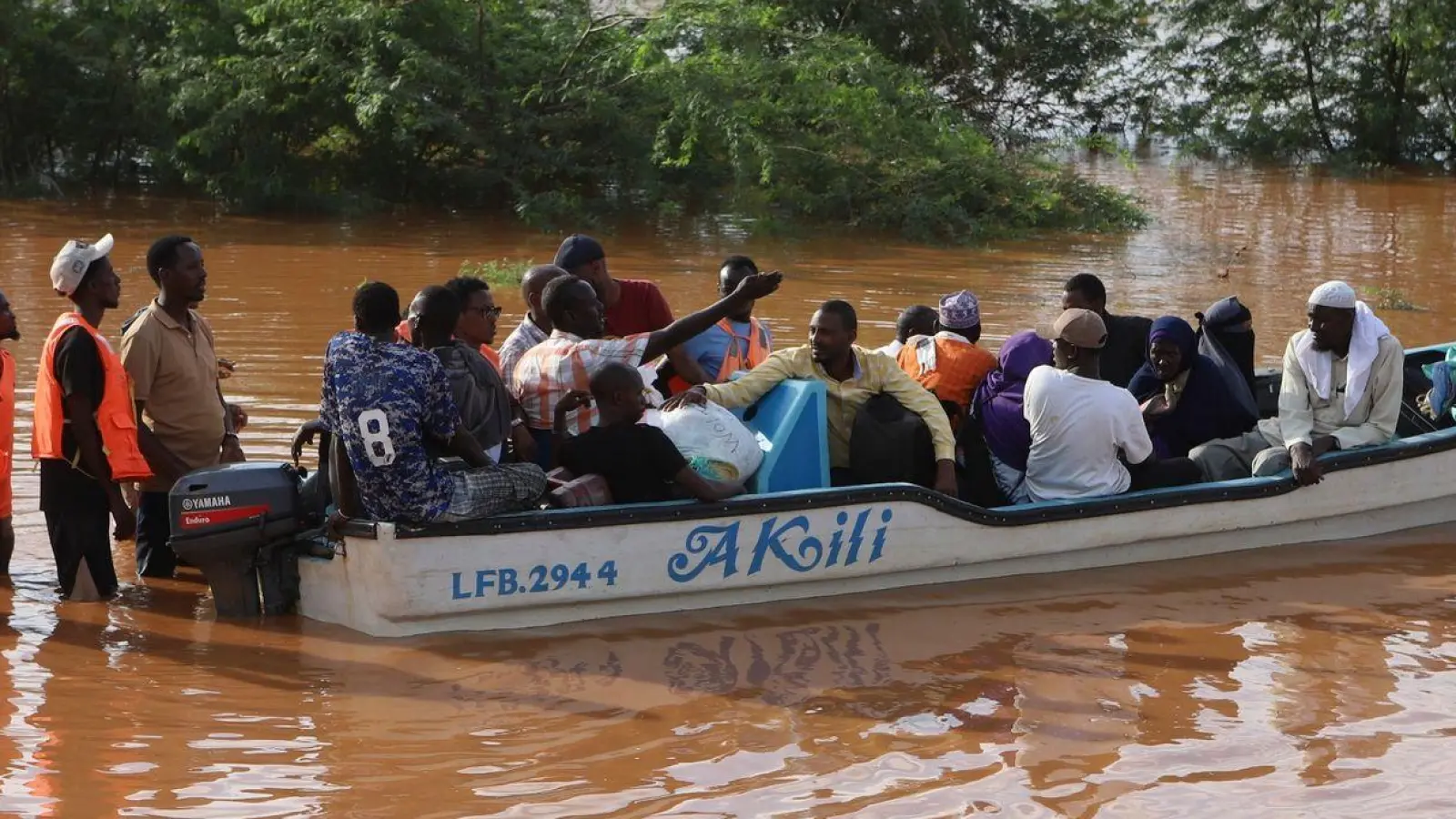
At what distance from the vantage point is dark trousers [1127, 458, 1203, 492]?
23.3ft

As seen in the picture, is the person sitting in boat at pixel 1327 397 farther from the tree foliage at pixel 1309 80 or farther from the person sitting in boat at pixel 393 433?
the tree foliage at pixel 1309 80

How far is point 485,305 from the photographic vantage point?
6438 millimetres

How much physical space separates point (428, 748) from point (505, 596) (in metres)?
0.99

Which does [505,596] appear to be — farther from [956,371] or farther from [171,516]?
[956,371]

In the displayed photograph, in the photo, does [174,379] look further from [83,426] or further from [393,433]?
[393,433]

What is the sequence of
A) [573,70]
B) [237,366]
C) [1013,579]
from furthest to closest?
1. [573,70]
2. [237,366]
3. [1013,579]

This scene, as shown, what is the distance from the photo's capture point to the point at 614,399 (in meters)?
6.02

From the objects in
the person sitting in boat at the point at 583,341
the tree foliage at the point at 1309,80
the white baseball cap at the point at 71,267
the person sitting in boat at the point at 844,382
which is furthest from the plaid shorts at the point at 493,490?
the tree foliage at the point at 1309,80

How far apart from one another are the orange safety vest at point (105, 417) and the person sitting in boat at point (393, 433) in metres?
0.79

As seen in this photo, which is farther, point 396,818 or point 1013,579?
point 1013,579

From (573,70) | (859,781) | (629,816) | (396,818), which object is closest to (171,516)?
(396,818)

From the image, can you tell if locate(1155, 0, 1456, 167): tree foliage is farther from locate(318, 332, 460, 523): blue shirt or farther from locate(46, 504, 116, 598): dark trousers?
locate(46, 504, 116, 598): dark trousers

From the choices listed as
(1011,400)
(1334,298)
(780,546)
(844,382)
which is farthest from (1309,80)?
(780,546)

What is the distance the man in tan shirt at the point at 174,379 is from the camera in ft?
21.0
